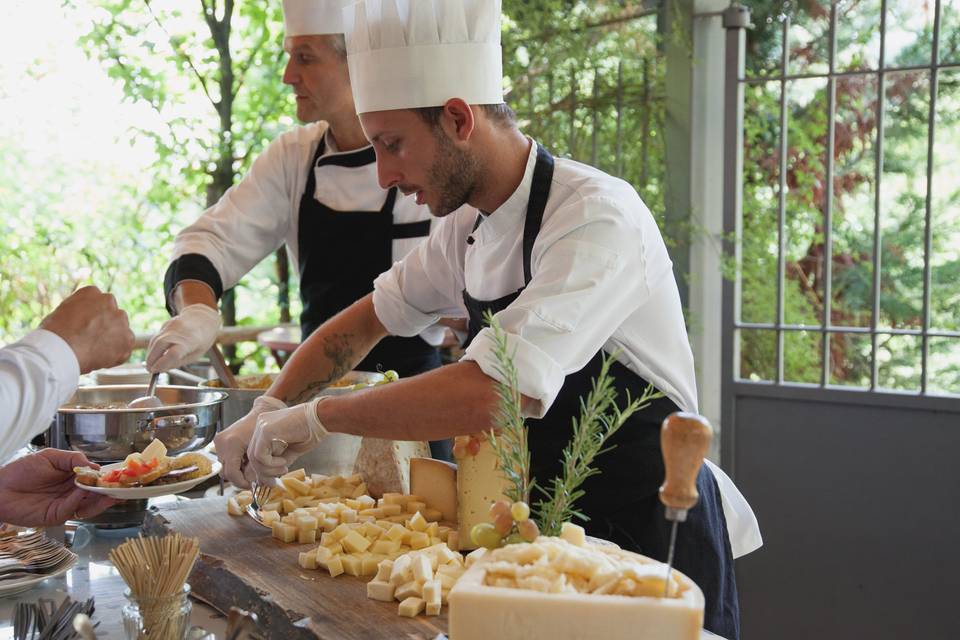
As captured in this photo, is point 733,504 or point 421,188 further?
point 733,504

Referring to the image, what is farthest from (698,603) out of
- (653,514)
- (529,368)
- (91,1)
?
(91,1)

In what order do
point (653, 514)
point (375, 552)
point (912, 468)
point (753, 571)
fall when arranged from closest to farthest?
point (375, 552) → point (653, 514) → point (912, 468) → point (753, 571)

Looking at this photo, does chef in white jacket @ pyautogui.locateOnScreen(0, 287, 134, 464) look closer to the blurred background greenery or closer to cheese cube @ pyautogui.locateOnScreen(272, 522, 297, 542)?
cheese cube @ pyautogui.locateOnScreen(272, 522, 297, 542)

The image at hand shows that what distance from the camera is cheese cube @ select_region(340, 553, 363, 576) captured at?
1.58 meters

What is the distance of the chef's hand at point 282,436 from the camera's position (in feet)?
6.20

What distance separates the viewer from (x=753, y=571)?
13.0 feet

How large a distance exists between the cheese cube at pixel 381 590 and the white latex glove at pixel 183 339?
3.89 feet

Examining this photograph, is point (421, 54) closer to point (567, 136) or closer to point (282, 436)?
point (282, 436)

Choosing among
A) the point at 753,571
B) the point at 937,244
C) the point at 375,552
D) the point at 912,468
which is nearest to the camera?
the point at 375,552

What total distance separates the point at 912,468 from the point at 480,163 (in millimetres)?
2424

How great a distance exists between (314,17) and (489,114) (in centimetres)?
109

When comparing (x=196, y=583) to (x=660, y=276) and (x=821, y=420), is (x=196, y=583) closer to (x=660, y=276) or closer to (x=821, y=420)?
(x=660, y=276)

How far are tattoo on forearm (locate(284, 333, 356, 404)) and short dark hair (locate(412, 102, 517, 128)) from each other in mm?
672

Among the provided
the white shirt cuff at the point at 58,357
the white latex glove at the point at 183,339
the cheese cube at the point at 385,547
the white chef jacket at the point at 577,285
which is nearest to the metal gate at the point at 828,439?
the white chef jacket at the point at 577,285
